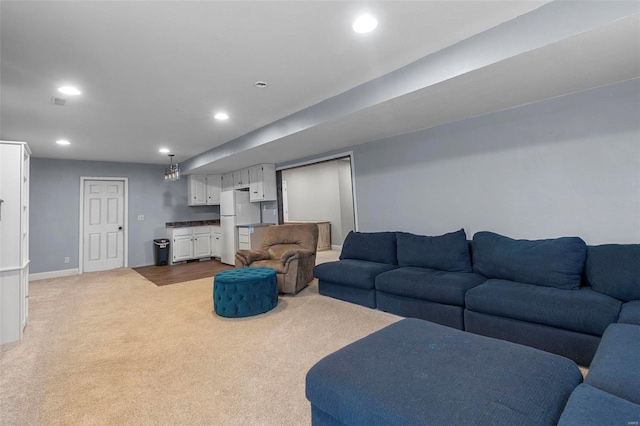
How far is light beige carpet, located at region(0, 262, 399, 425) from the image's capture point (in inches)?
69.4

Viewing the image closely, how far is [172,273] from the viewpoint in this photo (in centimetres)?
599

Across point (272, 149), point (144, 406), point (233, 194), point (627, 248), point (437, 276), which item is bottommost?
point (144, 406)

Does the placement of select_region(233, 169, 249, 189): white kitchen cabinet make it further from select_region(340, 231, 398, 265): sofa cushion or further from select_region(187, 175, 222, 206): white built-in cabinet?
select_region(340, 231, 398, 265): sofa cushion

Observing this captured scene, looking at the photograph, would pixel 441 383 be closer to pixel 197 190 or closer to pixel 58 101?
pixel 58 101

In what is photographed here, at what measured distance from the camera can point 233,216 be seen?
6566 mm

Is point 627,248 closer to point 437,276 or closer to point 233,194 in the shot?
point 437,276

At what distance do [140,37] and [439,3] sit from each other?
80.6 inches

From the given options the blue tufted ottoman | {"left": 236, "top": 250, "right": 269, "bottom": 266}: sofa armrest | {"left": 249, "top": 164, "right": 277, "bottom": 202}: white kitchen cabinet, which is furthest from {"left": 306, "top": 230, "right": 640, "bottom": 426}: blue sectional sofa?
{"left": 249, "top": 164, "right": 277, "bottom": 202}: white kitchen cabinet

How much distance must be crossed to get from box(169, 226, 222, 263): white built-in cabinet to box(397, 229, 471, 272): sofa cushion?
5175mm

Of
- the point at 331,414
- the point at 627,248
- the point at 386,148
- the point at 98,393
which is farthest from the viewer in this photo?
the point at 386,148

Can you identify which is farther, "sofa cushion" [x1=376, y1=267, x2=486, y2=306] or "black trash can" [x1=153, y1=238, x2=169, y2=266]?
"black trash can" [x1=153, y1=238, x2=169, y2=266]

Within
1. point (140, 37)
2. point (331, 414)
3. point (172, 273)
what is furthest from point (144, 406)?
point (172, 273)

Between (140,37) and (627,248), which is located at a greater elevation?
(140,37)

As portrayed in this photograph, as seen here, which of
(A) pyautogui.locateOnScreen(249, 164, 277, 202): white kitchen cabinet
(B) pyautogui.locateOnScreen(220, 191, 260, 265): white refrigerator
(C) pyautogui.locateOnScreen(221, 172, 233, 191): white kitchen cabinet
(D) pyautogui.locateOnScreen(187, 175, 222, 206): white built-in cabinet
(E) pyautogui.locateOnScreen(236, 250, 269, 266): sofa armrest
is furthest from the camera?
(D) pyautogui.locateOnScreen(187, 175, 222, 206): white built-in cabinet
